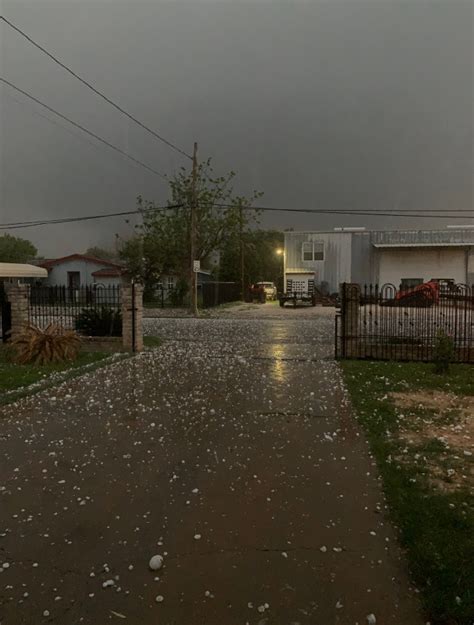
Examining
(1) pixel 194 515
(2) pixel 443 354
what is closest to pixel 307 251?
(2) pixel 443 354

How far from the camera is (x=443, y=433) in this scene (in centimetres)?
488

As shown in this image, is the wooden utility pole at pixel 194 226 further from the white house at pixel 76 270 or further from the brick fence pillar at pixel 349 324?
the white house at pixel 76 270

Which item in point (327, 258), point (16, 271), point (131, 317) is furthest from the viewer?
point (327, 258)

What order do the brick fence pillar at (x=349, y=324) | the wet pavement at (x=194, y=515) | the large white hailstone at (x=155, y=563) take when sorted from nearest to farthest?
the wet pavement at (x=194, y=515)
the large white hailstone at (x=155, y=563)
the brick fence pillar at (x=349, y=324)

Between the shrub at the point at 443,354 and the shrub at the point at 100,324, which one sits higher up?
the shrub at the point at 100,324

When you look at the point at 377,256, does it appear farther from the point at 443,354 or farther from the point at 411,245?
the point at 443,354

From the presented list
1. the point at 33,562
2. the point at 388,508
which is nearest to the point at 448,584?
the point at 388,508

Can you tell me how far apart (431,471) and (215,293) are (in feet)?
90.1

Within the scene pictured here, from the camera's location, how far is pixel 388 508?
3.29 meters

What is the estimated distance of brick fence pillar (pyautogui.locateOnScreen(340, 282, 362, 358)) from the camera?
9.69 m

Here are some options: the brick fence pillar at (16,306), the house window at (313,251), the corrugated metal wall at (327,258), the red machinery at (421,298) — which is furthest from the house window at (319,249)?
the brick fence pillar at (16,306)

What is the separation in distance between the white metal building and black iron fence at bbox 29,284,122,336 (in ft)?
75.6

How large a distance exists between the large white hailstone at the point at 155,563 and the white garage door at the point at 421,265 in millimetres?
36115

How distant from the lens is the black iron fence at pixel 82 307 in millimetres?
11594
